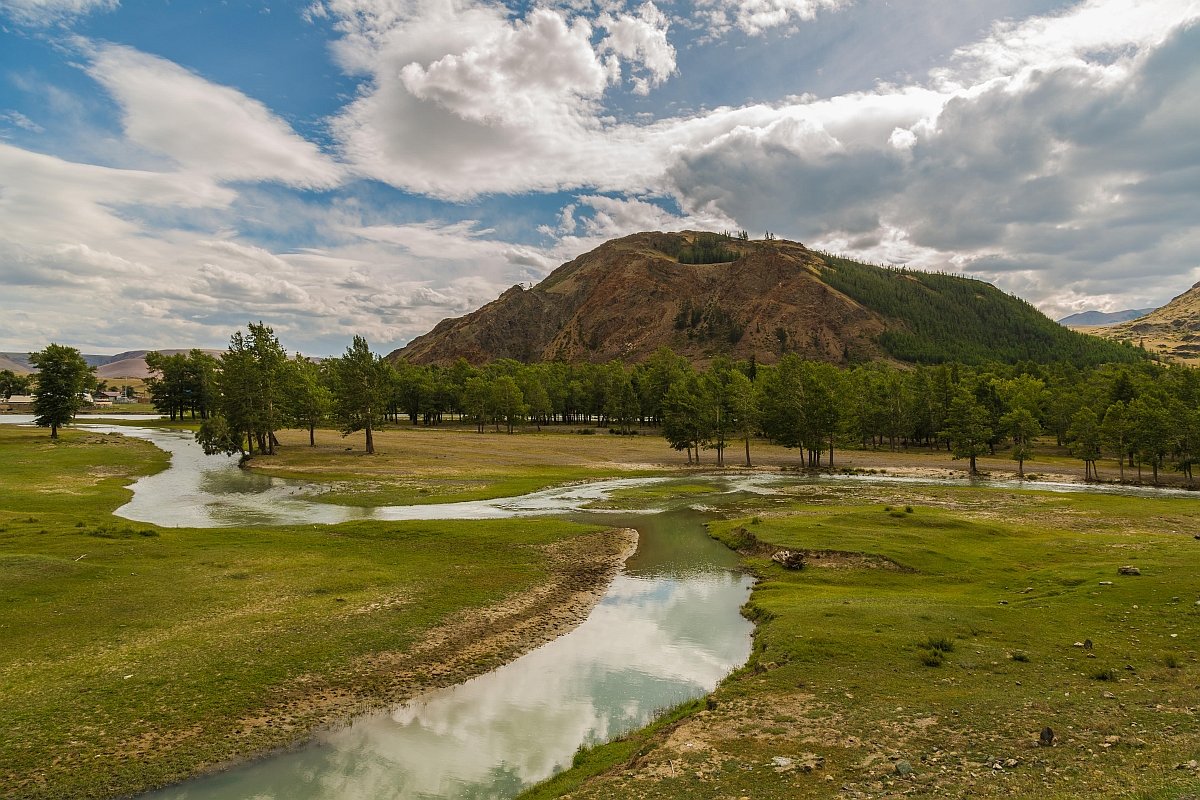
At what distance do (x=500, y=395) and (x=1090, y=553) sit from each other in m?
149

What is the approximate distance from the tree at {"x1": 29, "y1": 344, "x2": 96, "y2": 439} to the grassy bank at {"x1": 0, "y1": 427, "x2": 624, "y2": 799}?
79.5 meters

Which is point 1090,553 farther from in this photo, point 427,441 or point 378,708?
point 427,441

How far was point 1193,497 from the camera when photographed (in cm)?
7650

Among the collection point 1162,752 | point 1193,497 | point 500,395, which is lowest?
point 1193,497

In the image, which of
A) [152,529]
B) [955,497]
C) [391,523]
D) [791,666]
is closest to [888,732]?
[791,666]

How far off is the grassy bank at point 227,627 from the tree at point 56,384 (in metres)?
79.5

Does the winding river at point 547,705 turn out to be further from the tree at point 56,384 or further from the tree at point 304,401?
the tree at point 56,384

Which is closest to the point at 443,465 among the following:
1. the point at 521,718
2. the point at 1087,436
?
the point at 521,718

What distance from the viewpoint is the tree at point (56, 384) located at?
110m

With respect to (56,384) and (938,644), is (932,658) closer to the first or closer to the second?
(938,644)

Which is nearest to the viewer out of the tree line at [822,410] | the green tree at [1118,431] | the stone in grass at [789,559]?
the stone in grass at [789,559]

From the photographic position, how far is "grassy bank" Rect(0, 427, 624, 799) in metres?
18.2

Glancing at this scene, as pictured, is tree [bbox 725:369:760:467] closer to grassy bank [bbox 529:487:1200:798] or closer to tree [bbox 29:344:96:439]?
grassy bank [bbox 529:487:1200:798]

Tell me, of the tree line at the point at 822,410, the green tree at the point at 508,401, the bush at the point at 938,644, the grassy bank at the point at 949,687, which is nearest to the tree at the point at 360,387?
the tree line at the point at 822,410
